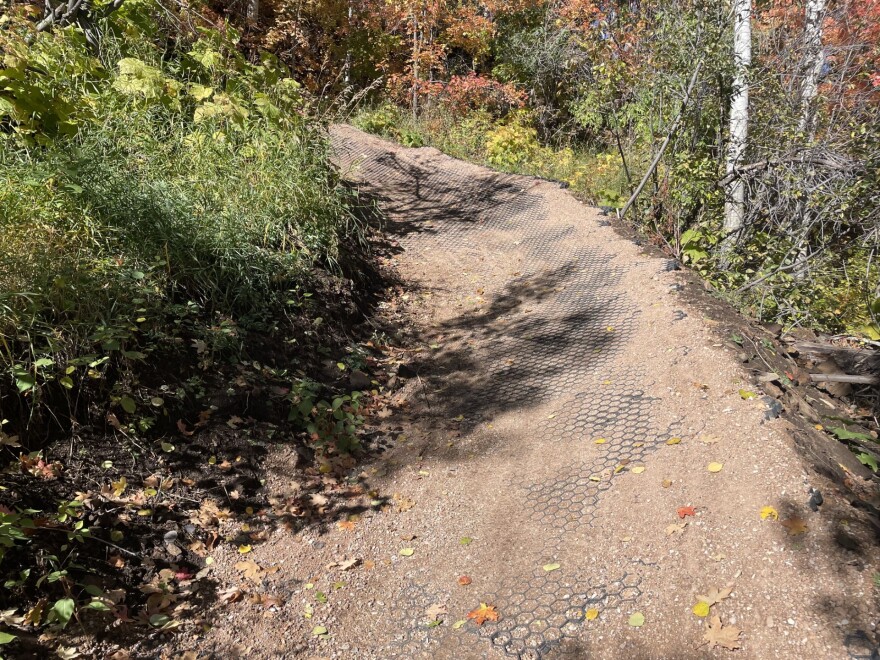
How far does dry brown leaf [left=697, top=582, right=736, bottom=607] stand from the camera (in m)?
2.26

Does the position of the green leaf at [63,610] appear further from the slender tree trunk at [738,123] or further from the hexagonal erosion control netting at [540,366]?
the slender tree trunk at [738,123]

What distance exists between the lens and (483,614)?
2449 mm

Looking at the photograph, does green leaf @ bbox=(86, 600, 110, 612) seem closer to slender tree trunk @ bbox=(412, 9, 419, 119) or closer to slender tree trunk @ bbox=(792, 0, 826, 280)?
slender tree trunk @ bbox=(792, 0, 826, 280)

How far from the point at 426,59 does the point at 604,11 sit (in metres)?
3.51

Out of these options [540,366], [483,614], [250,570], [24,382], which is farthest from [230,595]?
[540,366]

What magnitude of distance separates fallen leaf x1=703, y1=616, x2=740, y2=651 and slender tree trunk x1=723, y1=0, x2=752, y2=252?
4692 mm

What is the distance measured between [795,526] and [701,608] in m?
0.53

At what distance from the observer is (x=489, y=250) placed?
6457 mm

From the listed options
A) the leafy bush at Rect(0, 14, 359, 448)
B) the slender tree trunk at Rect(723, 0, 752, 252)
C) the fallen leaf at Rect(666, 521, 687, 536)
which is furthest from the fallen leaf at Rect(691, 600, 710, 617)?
the slender tree trunk at Rect(723, 0, 752, 252)

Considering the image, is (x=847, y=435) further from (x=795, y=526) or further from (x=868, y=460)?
(x=795, y=526)

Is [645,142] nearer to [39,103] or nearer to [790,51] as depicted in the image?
[790,51]

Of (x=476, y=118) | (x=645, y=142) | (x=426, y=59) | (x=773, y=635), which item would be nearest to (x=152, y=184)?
(x=773, y=635)

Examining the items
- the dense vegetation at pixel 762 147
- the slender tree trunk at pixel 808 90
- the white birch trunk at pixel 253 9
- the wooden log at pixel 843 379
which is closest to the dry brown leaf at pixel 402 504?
the wooden log at pixel 843 379

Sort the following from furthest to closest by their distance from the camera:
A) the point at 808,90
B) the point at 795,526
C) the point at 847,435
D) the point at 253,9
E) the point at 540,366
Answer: the point at 253,9 → the point at 808,90 → the point at 540,366 → the point at 847,435 → the point at 795,526
